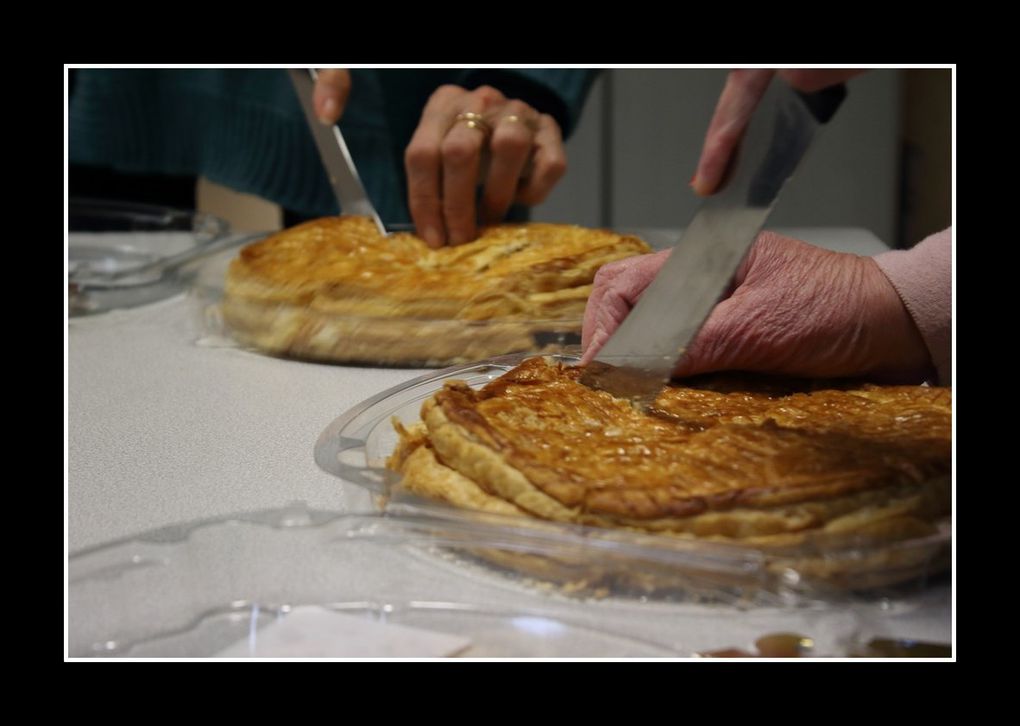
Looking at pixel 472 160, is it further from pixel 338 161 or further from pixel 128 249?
pixel 128 249

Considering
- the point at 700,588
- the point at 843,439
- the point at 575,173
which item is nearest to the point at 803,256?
the point at 843,439

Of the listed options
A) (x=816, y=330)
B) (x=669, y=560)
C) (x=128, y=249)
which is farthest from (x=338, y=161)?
(x=669, y=560)

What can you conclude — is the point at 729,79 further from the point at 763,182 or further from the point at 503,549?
the point at 503,549

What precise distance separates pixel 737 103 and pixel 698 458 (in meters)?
0.25

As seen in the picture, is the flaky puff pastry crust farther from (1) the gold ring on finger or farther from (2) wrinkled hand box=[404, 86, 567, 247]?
(1) the gold ring on finger

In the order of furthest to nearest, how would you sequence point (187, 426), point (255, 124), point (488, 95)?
point (255, 124) < point (488, 95) < point (187, 426)

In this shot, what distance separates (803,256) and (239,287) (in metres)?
0.84

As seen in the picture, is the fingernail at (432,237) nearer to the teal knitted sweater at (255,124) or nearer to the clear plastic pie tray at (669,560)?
the teal knitted sweater at (255,124)

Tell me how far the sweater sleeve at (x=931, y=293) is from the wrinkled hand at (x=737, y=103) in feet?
0.94

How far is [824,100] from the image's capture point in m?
0.76

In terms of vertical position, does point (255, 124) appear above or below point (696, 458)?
above

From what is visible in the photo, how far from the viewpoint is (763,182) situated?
0.80 metres

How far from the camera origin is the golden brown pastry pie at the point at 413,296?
1.44 m

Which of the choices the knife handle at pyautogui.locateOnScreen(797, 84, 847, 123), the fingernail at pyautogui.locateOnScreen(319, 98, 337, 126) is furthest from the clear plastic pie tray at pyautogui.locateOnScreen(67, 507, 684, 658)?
the fingernail at pyautogui.locateOnScreen(319, 98, 337, 126)
